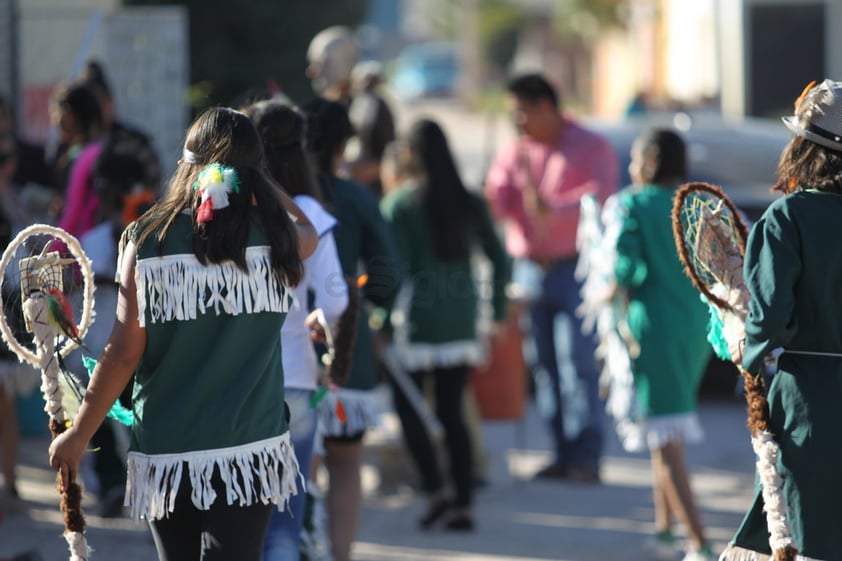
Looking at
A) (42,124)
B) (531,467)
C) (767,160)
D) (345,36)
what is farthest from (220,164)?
(42,124)

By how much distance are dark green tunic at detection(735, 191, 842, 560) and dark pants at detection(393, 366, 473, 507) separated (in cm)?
299

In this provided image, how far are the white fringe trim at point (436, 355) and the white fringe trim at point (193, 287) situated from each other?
3.03m

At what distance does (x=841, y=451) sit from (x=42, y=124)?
25.2ft

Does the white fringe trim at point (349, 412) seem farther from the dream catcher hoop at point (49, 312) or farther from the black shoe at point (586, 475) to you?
the black shoe at point (586, 475)

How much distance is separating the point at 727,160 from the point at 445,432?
3.47 meters

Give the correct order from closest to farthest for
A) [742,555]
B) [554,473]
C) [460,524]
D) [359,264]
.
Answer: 1. [742,555]
2. [359,264]
3. [460,524]
4. [554,473]

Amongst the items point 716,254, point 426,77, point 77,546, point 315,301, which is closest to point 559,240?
point 315,301

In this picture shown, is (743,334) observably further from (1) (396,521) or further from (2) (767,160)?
(2) (767,160)

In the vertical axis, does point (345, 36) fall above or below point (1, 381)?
above

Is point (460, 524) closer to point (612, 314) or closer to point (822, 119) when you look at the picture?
point (612, 314)

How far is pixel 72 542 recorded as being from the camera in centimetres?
380

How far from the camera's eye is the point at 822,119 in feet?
12.6

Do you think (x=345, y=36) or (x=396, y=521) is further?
(x=345, y=36)

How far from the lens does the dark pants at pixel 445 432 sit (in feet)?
22.0
